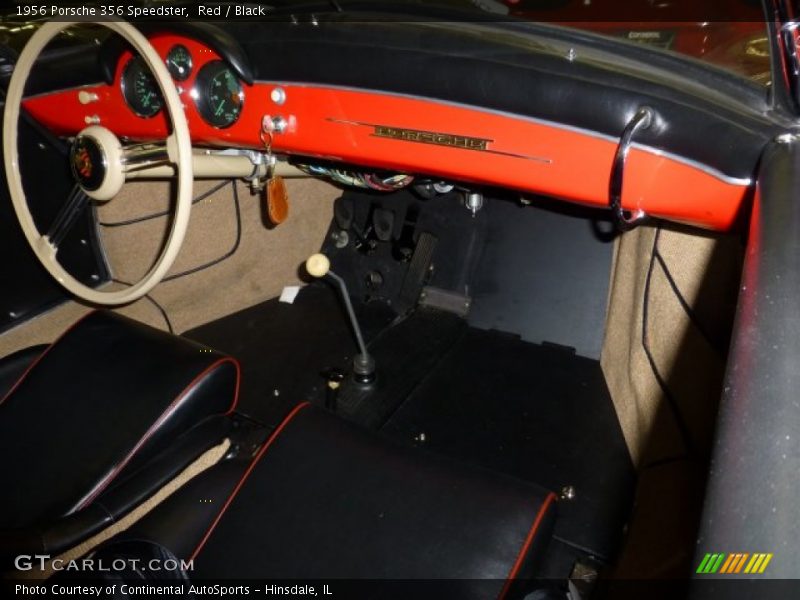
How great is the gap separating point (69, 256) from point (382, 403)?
3.49ft

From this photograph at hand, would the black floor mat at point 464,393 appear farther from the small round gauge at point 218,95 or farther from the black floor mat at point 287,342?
the small round gauge at point 218,95

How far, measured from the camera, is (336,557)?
2.72 ft

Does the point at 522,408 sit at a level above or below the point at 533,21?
below

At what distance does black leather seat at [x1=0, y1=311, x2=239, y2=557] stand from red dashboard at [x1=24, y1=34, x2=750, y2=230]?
1.73 feet

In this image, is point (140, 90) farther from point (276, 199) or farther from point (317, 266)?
point (317, 266)

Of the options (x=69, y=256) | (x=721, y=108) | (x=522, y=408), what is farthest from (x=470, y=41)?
(x=69, y=256)

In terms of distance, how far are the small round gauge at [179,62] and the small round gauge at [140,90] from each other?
107mm

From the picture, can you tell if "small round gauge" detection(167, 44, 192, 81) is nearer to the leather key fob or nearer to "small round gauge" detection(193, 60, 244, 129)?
"small round gauge" detection(193, 60, 244, 129)

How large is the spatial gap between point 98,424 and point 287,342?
3.01 ft

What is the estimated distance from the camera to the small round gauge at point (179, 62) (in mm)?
1222

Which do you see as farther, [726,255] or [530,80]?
[726,255]

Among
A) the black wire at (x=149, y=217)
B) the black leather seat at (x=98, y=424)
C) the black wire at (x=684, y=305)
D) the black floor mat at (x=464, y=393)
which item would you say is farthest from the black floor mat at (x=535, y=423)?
the black wire at (x=149, y=217)

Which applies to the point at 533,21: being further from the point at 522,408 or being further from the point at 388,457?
the point at 522,408

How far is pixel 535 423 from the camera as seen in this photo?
162cm
